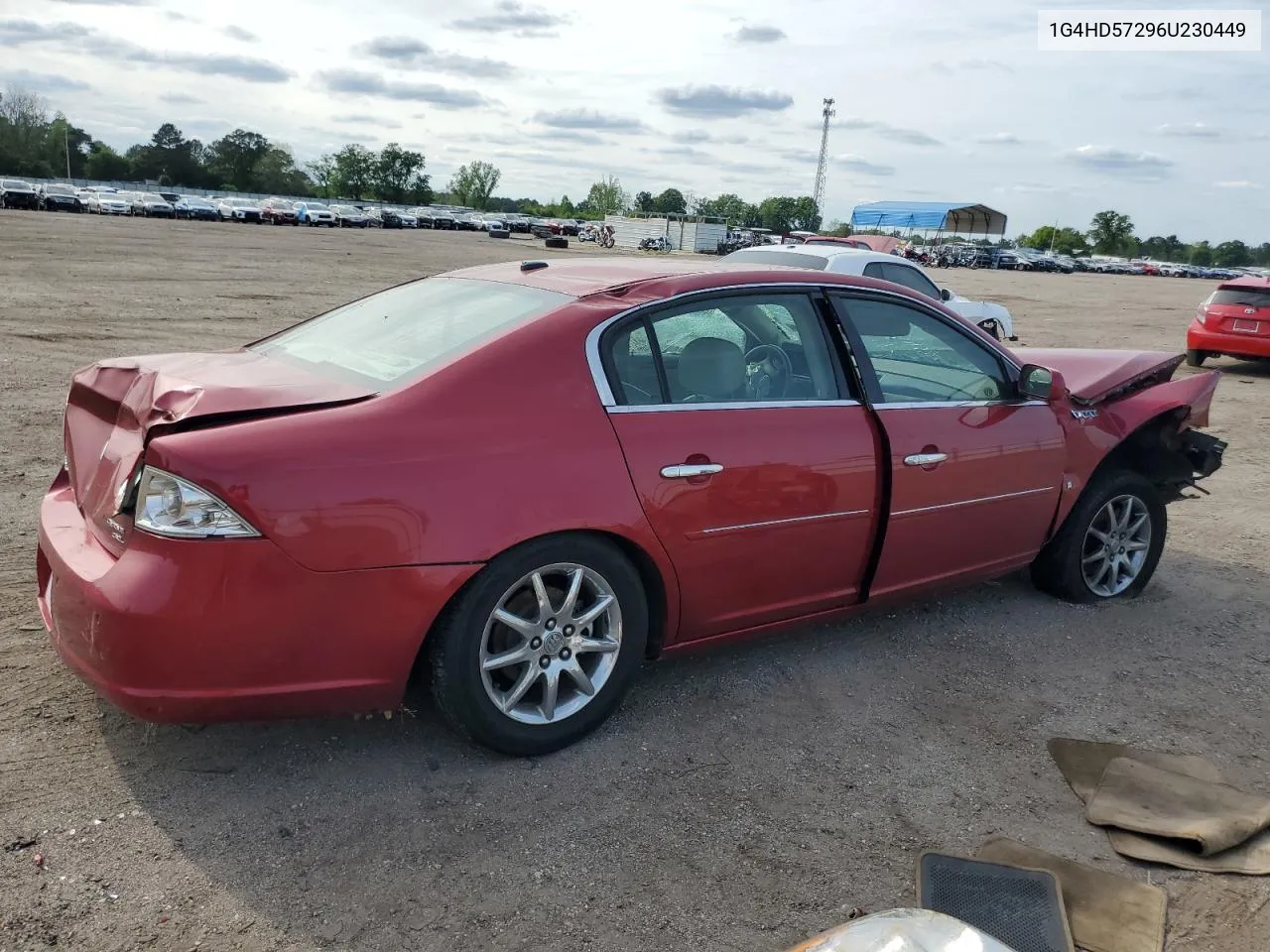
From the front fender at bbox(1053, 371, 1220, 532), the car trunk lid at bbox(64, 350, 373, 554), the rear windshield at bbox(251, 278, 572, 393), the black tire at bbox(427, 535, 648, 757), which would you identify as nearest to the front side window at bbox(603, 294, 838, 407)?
the rear windshield at bbox(251, 278, 572, 393)

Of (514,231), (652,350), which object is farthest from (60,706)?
(514,231)

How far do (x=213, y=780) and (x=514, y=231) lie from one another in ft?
245

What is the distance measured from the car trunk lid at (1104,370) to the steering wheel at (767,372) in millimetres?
1846

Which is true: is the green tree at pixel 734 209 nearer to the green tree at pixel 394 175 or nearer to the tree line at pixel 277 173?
the tree line at pixel 277 173

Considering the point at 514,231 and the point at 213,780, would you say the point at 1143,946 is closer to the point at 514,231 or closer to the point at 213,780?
the point at 213,780

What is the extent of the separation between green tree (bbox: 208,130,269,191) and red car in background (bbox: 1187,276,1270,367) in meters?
121

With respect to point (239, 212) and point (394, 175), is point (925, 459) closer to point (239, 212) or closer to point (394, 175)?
point (239, 212)

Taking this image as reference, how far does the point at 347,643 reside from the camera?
9.32ft

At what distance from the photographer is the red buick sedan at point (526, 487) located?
8.89 ft

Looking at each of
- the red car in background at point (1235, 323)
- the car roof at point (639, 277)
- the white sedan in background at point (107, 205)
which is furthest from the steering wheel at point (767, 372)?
the white sedan in background at point (107, 205)

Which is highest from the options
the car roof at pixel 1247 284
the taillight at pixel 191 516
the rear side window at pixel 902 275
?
the car roof at pixel 1247 284

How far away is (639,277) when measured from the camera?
374 centimetres

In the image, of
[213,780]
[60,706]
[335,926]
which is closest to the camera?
[335,926]

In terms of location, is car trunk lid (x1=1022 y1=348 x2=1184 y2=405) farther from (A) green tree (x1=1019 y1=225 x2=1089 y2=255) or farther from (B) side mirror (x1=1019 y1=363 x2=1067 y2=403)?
(A) green tree (x1=1019 y1=225 x2=1089 y2=255)
